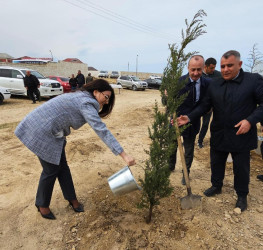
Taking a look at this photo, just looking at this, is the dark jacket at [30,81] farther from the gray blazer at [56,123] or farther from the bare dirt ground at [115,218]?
the gray blazer at [56,123]

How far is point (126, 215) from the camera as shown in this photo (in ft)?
9.05

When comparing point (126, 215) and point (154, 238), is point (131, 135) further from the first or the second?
point (154, 238)

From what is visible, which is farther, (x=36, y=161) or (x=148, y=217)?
(x=36, y=161)

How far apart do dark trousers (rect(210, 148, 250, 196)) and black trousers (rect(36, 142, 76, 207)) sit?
214 cm

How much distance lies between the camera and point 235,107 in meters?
2.56

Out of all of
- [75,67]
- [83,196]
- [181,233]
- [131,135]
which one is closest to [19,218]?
[83,196]

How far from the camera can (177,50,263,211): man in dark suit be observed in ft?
8.07

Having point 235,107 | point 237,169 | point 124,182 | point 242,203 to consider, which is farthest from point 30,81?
point 242,203

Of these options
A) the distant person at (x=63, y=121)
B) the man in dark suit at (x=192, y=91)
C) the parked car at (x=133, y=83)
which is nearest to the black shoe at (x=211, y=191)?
the man in dark suit at (x=192, y=91)

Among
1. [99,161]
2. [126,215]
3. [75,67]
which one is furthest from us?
[75,67]

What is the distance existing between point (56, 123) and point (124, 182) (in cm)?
98

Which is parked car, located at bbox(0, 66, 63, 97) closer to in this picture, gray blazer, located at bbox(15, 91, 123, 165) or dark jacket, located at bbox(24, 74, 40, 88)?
dark jacket, located at bbox(24, 74, 40, 88)

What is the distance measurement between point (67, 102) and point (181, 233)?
6.74 feet

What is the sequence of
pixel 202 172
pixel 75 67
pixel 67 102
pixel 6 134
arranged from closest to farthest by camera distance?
pixel 67 102 → pixel 202 172 → pixel 6 134 → pixel 75 67
